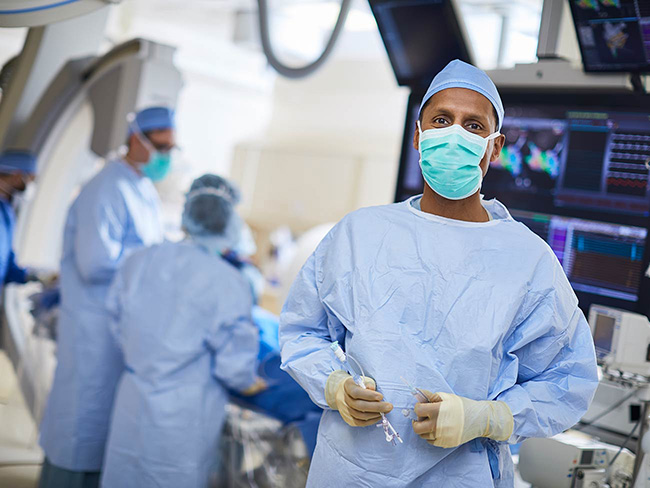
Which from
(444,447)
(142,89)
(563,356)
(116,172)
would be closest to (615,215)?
(563,356)

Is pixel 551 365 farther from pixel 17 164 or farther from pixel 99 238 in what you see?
pixel 17 164

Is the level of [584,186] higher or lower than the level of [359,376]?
higher

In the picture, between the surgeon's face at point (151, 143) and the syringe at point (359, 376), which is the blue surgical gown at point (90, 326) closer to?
the surgeon's face at point (151, 143)

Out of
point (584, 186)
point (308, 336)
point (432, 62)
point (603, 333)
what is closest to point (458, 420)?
point (308, 336)

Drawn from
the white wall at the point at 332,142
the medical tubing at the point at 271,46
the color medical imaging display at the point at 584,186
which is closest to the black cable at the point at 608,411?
the color medical imaging display at the point at 584,186

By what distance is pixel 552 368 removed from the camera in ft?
4.19

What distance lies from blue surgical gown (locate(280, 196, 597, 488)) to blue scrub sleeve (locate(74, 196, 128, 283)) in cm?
149

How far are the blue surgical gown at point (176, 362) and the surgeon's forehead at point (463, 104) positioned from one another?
110cm

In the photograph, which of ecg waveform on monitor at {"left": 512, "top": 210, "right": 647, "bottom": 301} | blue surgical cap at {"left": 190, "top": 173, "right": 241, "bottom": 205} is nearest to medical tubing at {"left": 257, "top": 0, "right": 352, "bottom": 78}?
blue surgical cap at {"left": 190, "top": 173, "right": 241, "bottom": 205}

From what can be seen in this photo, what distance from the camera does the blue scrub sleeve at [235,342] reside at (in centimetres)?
215

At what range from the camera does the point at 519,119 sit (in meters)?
2.13

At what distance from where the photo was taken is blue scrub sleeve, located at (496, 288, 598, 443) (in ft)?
3.98

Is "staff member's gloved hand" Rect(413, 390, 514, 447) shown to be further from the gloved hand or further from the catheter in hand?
the gloved hand

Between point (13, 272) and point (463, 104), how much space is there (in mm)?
2551
